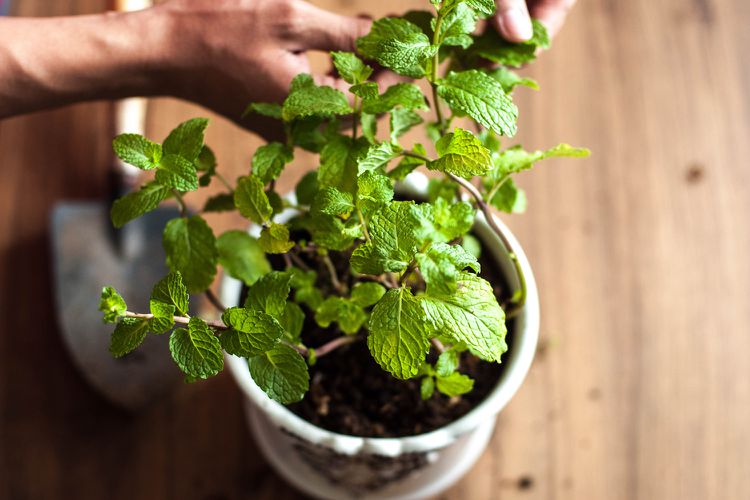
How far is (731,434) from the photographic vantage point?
39.1 inches

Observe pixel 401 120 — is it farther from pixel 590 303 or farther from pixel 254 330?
pixel 590 303

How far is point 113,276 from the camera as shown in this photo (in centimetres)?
113

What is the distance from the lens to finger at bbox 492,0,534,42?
1.95 ft

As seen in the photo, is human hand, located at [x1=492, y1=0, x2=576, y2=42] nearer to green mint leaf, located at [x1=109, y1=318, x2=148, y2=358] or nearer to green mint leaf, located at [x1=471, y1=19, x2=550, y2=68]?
green mint leaf, located at [x1=471, y1=19, x2=550, y2=68]

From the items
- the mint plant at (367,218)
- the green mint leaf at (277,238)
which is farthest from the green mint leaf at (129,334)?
the green mint leaf at (277,238)

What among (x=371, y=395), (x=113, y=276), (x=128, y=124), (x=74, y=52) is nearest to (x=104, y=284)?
(x=113, y=276)

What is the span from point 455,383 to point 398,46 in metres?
0.25

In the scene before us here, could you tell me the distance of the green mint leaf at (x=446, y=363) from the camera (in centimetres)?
57

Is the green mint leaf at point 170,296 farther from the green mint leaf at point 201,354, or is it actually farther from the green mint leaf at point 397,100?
the green mint leaf at point 397,100

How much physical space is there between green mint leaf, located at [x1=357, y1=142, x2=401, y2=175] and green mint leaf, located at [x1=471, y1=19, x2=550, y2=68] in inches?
5.9

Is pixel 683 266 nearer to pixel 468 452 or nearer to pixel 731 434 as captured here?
pixel 731 434

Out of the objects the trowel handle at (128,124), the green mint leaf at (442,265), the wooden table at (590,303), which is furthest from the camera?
the trowel handle at (128,124)

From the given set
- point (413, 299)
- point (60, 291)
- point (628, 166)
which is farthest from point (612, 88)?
point (60, 291)

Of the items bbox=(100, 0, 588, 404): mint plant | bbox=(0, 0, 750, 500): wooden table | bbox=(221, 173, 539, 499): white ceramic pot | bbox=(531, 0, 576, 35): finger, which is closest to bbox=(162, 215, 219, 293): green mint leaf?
bbox=(100, 0, 588, 404): mint plant
